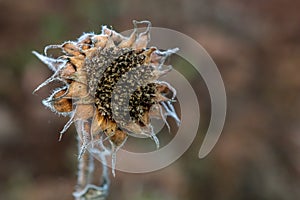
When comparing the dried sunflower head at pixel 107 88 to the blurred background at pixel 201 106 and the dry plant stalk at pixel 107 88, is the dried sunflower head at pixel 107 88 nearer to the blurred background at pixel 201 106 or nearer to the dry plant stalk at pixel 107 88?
the dry plant stalk at pixel 107 88

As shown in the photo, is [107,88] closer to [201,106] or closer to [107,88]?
[107,88]

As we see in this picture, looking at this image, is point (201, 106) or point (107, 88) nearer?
point (107, 88)

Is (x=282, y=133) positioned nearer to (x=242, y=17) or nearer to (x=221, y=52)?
(x=221, y=52)

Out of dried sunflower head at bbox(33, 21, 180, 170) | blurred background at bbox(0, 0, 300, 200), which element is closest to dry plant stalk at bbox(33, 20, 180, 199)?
dried sunflower head at bbox(33, 21, 180, 170)

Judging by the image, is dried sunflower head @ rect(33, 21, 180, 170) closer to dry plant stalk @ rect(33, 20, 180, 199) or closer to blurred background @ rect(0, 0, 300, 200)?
dry plant stalk @ rect(33, 20, 180, 199)

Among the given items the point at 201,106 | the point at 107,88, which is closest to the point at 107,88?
the point at 107,88
